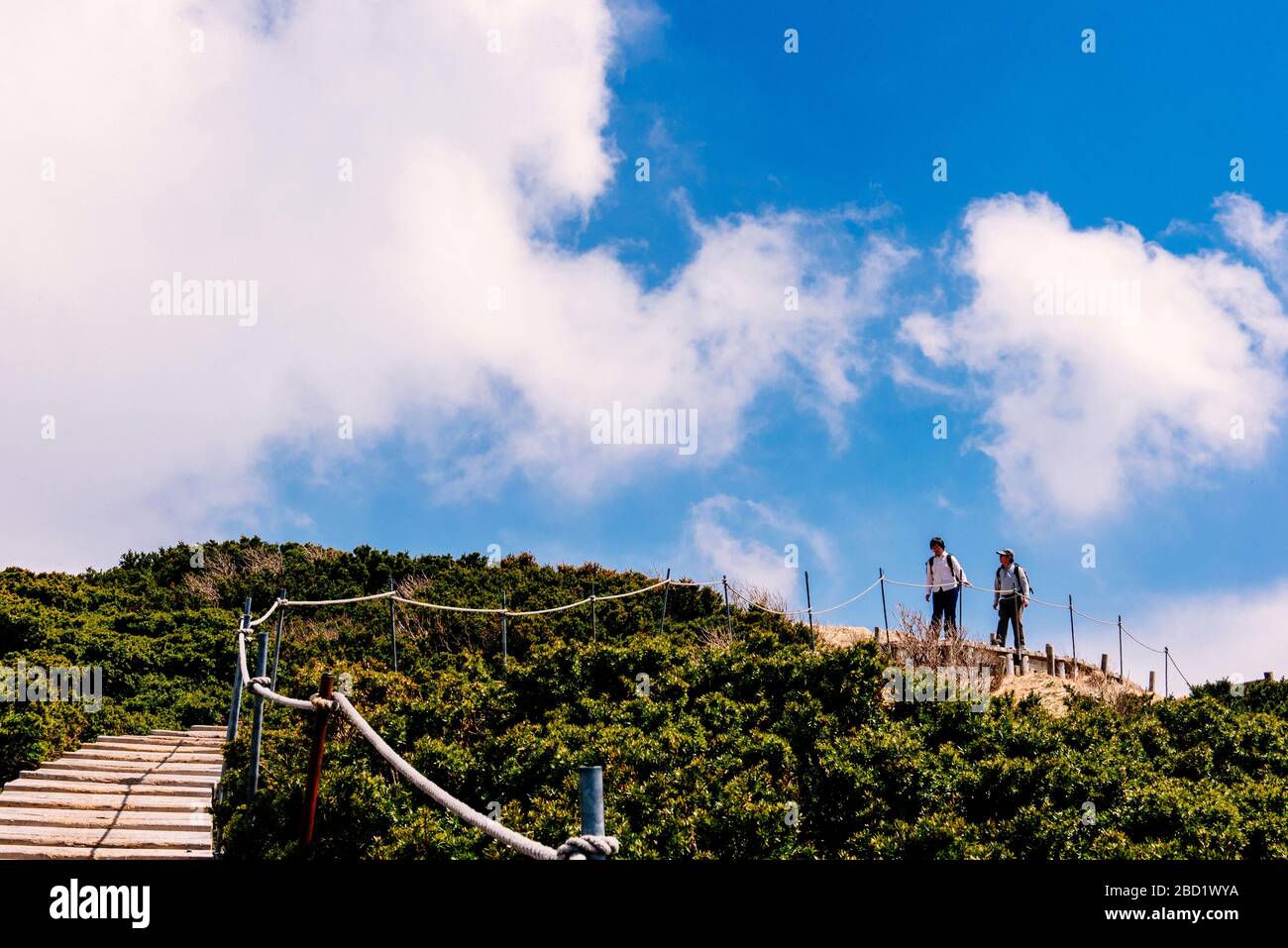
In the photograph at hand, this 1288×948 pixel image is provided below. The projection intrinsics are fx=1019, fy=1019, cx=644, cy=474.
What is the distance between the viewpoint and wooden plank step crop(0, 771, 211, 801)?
917 centimetres

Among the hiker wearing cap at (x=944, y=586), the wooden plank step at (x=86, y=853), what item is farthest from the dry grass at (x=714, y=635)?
the wooden plank step at (x=86, y=853)

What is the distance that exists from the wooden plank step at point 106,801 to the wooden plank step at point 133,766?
869 millimetres

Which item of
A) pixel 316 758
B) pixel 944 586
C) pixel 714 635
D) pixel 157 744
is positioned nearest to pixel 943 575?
pixel 944 586

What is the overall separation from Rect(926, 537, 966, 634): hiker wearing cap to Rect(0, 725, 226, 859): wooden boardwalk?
36.5 ft

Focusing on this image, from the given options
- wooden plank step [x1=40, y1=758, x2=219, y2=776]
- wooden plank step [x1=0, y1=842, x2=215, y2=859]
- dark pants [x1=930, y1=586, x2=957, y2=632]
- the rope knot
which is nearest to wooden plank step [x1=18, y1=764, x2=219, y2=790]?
wooden plank step [x1=40, y1=758, x2=219, y2=776]

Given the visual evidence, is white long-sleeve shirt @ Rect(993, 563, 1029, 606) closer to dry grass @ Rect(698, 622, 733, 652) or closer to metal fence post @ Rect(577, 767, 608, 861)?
dry grass @ Rect(698, 622, 733, 652)

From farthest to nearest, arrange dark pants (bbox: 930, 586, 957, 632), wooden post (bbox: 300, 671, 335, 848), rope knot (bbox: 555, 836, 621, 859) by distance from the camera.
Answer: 1. dark pants (bbox: 930, 586, 957, 632)
2. wooden post (bbox: 300, 671, 335, 848)
3. rope knot (bbox: 555, 836, 621, 859)

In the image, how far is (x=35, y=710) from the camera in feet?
35.8

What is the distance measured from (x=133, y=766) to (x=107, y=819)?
1.93 meters

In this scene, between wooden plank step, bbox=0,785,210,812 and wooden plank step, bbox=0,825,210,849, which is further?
wooden plank step, bbox=0,785,210,812

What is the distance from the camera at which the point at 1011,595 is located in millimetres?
17828
